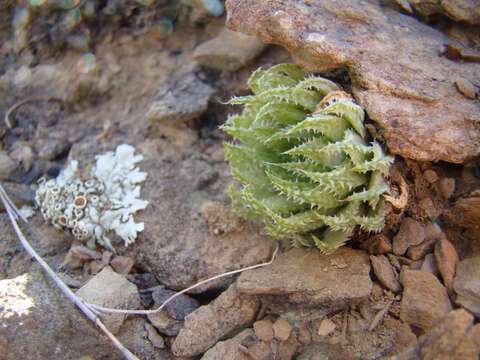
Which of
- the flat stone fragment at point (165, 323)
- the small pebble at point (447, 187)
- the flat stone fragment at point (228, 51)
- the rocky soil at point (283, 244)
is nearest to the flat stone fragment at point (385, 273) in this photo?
the rocky soil at point (283, 244)

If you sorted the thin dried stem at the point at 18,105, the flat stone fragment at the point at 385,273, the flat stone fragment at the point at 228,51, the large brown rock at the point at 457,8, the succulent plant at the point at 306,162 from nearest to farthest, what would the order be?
the succulent plant at the point at 306,162 < the flat stone fragment at the point at 385,273 < the large brown rock at the point at 457,8 < the flat stone fragment at the point at 228,51 < the thin dried stem at the point at 18,105

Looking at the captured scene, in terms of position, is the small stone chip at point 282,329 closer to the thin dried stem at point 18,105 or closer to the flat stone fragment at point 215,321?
the flat stone fragment at point 215,321

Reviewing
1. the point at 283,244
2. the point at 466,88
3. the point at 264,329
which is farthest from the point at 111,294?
the point at 466,88

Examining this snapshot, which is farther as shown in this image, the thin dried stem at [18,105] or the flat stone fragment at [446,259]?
the thin dried stem at [18,105]

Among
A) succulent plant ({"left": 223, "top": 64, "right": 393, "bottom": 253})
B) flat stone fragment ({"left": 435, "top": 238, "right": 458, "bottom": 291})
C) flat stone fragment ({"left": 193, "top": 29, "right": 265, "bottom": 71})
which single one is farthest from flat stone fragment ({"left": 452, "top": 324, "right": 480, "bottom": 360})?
flat stone fragment ({"left": 193, "top": 29, "right": 265, "bottom": 71})

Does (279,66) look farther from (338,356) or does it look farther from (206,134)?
(338,356)

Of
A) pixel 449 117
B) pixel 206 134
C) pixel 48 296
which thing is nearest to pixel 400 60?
pixel 449 117
